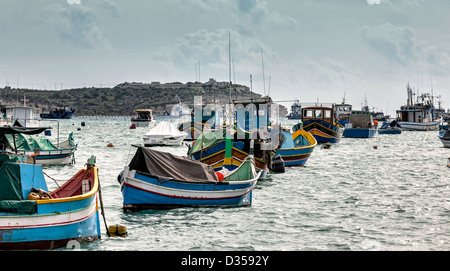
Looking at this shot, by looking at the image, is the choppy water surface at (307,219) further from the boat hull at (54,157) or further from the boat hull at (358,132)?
the boat hull at (358,132)

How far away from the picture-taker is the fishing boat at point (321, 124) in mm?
63634

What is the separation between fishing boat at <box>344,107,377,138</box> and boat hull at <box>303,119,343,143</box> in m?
21.2

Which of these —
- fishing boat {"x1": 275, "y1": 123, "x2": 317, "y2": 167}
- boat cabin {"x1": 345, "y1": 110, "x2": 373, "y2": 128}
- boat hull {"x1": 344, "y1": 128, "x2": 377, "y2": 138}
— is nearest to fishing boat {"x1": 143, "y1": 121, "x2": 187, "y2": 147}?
fishing boat {"x1": 275, "y1": 123, "x2": 317, "y2": 167}

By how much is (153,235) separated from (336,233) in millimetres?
6432

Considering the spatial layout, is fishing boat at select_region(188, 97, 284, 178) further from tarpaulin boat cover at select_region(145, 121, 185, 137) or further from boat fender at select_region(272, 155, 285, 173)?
tarpaulin boat cover at select_region(145, 121, 185, 137)

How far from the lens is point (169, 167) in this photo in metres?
21.0

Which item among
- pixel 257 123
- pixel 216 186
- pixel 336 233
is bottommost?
pixel 336 233

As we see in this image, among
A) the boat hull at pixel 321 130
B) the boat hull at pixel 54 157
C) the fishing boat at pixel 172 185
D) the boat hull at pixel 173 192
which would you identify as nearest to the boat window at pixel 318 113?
the boat hull at pixel 321 130

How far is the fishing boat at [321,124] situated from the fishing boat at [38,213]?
4902 cm

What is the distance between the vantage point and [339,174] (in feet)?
117
